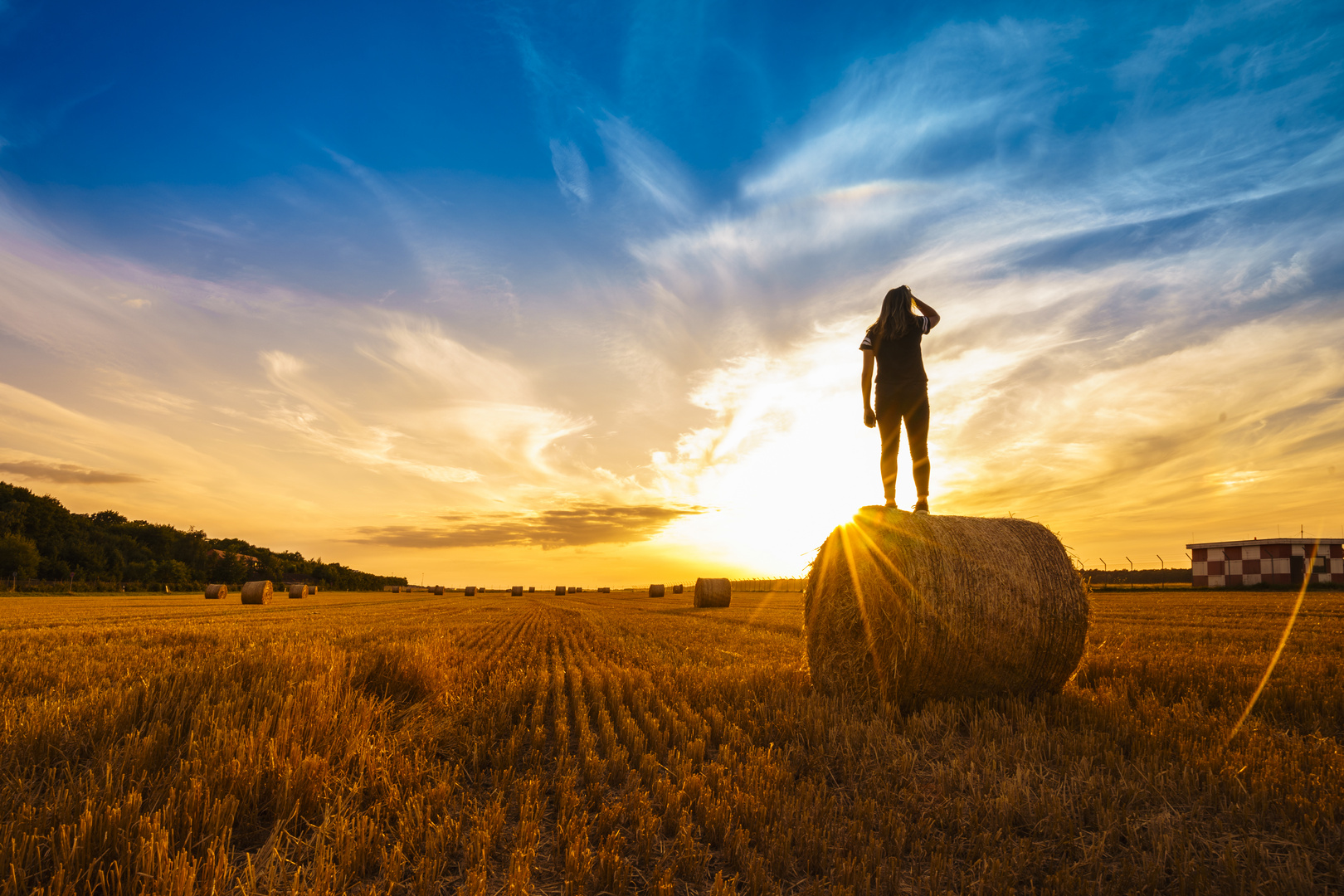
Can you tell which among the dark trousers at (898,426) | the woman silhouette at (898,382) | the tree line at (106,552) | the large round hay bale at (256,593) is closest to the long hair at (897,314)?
the woman silhouette at (898,382)

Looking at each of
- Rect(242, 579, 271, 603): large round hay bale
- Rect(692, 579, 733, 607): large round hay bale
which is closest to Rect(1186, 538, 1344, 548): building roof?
Rect(692, 579, 733, 607): large round hay bale

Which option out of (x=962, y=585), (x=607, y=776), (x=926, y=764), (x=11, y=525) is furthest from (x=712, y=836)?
(x=11, y=525)

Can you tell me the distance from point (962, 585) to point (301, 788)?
4982 millimetres

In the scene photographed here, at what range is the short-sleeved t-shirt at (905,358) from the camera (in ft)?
19.9

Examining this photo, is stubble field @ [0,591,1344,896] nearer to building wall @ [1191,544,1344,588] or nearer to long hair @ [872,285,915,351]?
long hair @ [872,285,915,351]

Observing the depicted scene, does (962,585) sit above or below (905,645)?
above

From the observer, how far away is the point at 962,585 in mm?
5469

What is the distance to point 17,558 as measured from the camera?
73688 mm

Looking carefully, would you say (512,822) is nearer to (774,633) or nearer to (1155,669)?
(1155,669)

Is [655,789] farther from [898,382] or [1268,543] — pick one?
[1268,543]

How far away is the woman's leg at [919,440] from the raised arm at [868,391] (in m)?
0.26

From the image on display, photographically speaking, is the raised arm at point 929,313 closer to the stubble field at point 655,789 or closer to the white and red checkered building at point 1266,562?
the stubble field at point 655,789

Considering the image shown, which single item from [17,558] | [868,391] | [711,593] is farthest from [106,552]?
[868,391]

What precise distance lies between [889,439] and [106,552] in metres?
124
